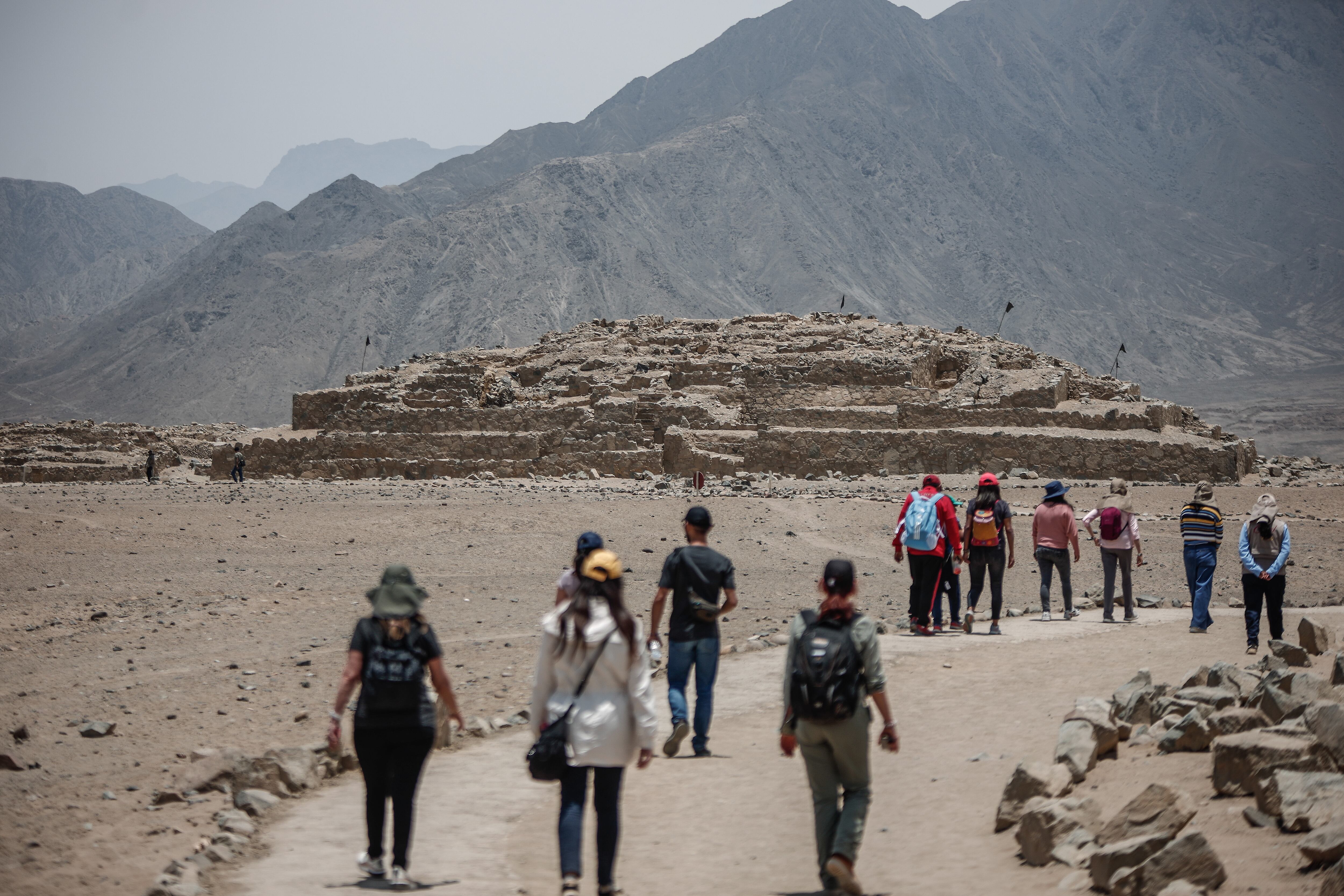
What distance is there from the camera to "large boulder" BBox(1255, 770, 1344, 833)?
209 inches

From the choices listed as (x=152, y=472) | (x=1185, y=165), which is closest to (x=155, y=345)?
(x=152, y=472)

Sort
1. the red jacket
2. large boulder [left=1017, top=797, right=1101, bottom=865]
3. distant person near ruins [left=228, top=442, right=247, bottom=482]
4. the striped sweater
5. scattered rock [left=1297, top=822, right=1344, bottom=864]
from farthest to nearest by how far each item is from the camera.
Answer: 1. distant person near ruins [left=228, top=442, right=247, bottom=482]
2. the striped sweater
3. the red jacket
4. large boulder [left=1017, top=797, right=1101, bottom=865]
5. scattered rock [left=1297, top=822, right=1344, bottom=864]

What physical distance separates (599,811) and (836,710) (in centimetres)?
109

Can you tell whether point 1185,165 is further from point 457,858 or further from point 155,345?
point 457,858

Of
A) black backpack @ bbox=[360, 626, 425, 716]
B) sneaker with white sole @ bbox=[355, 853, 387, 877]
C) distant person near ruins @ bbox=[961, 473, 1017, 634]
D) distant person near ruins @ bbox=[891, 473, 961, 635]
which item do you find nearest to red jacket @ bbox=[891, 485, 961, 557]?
distant person near ruins @ bbox=[891, 473, 961, 635]

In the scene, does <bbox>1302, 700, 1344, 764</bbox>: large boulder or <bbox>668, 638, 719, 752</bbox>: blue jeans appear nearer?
<bbox>1302, 700, 1344, 764</bbox>: large boulder

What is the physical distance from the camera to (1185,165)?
147m

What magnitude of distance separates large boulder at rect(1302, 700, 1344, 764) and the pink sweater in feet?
21.4

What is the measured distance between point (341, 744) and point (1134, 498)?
19.4 meters

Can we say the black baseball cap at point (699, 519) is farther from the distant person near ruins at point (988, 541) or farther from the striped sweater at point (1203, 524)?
the striped sweater at point (1203, 524)

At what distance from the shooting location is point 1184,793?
18.2 ft

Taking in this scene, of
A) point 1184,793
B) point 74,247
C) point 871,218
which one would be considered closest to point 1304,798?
point 1184,793

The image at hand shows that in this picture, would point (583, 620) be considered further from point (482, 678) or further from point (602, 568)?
point (482, 678)

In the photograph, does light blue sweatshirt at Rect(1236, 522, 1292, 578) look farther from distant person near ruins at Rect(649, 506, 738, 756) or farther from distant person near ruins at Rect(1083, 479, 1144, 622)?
distant person near ruins at Rect(649, 506, 738, 756)
